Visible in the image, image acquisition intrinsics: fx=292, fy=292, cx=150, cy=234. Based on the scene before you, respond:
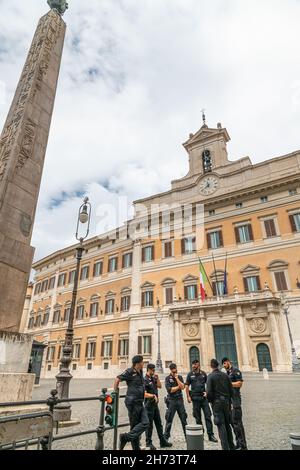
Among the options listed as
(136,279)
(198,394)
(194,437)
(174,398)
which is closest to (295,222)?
(136,279)

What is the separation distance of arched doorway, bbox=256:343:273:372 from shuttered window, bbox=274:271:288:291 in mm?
4124

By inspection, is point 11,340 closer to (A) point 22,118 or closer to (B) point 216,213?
(A) point 22,118

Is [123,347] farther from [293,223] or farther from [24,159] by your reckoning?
[24,159]

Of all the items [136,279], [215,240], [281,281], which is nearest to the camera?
[281,281]

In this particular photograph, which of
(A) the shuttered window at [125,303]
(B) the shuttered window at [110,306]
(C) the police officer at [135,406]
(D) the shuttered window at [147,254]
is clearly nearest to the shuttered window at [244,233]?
(D) the shuttered window at [147,254]

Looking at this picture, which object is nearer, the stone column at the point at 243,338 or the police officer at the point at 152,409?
the police officer at the point at 152,409

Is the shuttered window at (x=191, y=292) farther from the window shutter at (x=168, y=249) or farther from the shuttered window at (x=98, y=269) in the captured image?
the shuttered window at (x=98, y=269)

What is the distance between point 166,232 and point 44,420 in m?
25.2

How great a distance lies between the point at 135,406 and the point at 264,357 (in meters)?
18.0

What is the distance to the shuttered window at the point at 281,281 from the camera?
20703 mm

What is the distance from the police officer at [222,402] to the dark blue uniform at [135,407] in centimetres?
105

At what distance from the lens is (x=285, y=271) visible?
21.1m

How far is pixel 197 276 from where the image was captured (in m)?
24.4

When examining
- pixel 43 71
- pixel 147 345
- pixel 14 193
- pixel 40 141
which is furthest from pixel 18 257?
pixel 147 345
